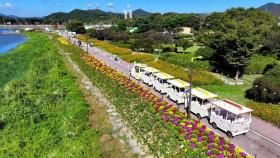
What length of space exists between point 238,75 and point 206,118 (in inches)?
623

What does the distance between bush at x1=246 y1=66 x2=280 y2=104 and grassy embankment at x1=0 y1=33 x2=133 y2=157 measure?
1522 centimetres

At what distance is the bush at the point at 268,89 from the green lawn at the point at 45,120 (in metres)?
15.6

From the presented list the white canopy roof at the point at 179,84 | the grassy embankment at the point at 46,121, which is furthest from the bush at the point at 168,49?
the white canopy roof at the point at 179,84

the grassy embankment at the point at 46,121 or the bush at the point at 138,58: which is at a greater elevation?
the bush at the point at 138,58

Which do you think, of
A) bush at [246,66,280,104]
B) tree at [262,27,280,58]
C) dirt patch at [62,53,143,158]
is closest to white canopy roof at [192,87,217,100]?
bush at [246,66,280,104]

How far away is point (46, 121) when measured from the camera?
2211cm

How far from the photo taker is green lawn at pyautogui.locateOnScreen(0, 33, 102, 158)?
1745 cm

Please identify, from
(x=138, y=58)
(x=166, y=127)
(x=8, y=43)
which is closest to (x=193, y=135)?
(x=166, y=127)

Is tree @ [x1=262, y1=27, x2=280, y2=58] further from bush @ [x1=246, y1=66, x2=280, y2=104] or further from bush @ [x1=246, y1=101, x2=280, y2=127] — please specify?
bush @ [x1=246, y1=101, x2=280, y2=127]

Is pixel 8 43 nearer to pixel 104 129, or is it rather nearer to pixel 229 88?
pixel 229 88

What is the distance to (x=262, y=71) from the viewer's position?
122 ft

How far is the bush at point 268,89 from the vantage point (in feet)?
78.2

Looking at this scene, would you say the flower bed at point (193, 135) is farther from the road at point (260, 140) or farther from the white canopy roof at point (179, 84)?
the white canopy roof at point (179, 84)

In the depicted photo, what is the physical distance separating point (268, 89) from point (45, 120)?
1990cm
